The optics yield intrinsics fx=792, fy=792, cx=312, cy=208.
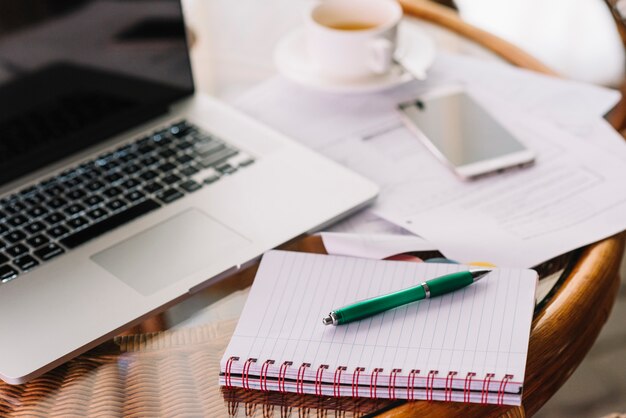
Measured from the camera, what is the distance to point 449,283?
660 millimetres

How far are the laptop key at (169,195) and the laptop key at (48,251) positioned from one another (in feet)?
0.38

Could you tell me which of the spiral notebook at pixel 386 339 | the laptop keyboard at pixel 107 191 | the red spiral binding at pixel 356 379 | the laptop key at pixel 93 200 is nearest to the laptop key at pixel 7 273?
the laptop keyboard at pixel 107 191

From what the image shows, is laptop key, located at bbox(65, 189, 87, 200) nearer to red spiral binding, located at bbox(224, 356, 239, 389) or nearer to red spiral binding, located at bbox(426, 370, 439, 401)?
red spiral binding, located at bbox(224, 356, 239, 389)

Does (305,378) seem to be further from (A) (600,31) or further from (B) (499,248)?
(A) (600,31)

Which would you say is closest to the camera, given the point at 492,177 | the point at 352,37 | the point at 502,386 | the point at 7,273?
the point at 502,386

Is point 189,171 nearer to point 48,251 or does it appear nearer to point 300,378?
point 48,251

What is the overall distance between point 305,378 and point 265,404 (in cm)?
4

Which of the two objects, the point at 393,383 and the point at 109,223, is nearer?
the point at 393,383

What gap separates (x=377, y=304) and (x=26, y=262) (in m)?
0.34

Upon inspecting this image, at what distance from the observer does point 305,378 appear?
60 centimetres

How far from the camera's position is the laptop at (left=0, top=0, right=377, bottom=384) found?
2.29 ft

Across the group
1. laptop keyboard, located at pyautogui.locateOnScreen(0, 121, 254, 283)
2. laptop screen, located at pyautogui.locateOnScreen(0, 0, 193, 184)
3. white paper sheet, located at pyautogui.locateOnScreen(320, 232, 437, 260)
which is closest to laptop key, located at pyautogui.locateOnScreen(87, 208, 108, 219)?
laptop keyboard, located at pyautogui.locateOnScreen(0, 121, 254, 283)

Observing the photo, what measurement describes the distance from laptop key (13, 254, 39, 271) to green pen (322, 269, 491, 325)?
289 mm

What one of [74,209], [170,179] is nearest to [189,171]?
[170,179]
